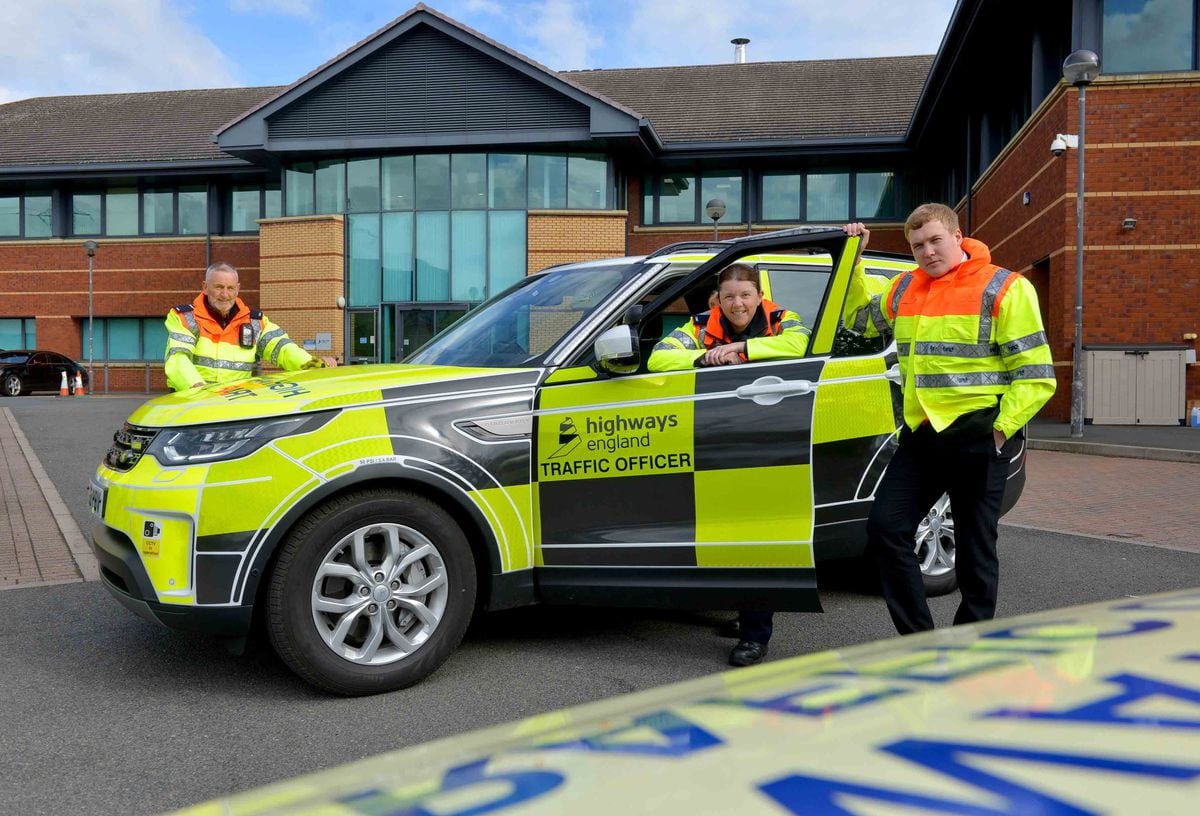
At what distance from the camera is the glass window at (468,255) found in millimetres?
26875

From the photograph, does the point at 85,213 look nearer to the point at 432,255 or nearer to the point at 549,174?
the point at 432,255

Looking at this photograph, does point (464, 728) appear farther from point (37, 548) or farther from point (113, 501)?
point (37, 548)

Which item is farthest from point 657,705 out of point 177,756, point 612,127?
point 612,127

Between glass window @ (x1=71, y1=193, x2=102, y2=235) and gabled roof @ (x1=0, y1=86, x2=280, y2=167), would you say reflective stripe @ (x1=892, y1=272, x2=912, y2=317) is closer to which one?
gabled roof @ (x1=0, y1=86, x2=280, y2=167)

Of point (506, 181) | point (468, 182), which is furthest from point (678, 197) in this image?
point (468, 182)

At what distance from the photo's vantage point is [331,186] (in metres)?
27.6

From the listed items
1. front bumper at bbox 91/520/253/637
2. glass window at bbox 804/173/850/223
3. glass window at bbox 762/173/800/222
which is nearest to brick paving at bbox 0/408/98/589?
front bumper at bbox 91/520/253/637

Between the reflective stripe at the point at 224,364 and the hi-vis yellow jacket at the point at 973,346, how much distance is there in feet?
12.5

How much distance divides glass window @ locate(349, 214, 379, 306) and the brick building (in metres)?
0.07

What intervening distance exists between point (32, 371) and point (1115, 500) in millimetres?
Result: 30963

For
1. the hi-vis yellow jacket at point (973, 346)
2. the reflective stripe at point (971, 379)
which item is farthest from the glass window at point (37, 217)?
the reflective stripe at point (971, 379)

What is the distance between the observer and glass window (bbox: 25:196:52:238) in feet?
113

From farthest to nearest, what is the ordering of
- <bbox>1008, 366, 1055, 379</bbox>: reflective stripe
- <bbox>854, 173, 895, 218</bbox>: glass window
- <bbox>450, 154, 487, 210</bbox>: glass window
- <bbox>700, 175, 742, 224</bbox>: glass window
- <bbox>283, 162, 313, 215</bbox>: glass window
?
<bbox>700, 175, 742, 224</bbox>: glass window
<bbox>854, 173, 895, 218</bbox>: glass window
<bbox>283, 162, 313, 215</bbox>: glass window
<bbox>450, 154, 487, 210</bbox>: glass window
<bbox>1008, 366, 1055, 379</bbox>: reflective stripe

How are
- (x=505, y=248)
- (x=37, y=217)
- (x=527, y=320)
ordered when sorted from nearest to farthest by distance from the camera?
(x=527, y=320)
(x=505, y=248)
(x=37, y=217)
